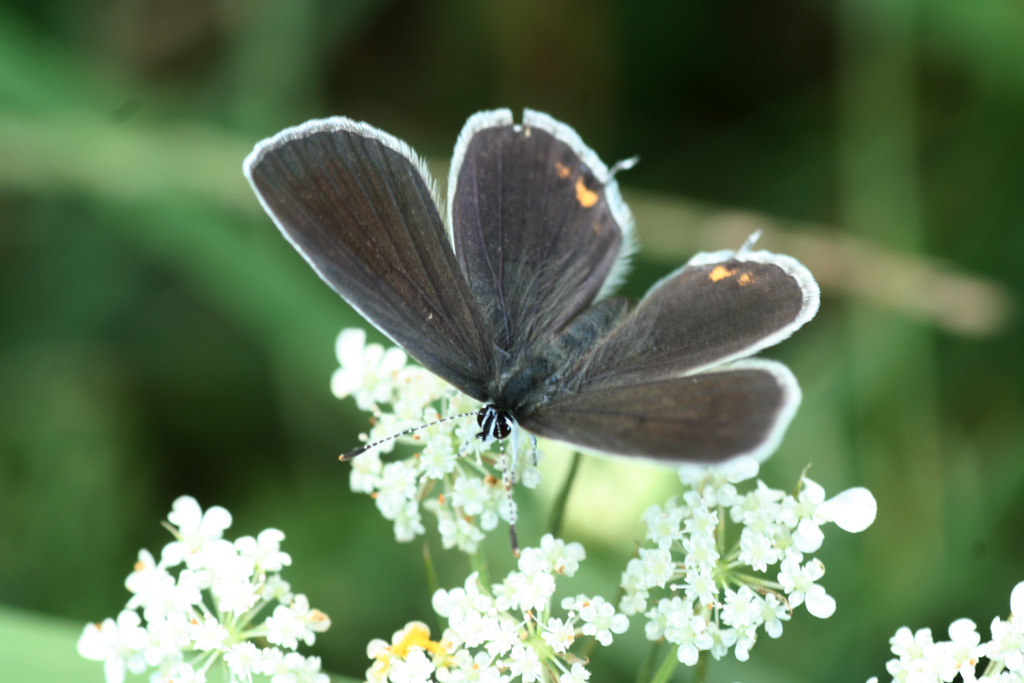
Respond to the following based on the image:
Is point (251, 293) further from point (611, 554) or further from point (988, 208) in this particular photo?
point (988, 208)

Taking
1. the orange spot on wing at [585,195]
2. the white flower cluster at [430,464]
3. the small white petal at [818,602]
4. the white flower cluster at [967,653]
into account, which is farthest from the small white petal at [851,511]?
the orange spot on wing at [585,195]

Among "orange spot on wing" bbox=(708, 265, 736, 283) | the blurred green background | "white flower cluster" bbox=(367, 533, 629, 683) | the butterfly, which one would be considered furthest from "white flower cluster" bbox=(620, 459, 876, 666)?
the blurred green background

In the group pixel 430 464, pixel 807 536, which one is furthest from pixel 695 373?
pixel 430 464

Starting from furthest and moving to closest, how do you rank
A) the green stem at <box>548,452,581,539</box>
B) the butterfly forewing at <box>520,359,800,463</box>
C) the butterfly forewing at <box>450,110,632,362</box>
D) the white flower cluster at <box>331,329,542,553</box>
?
the butterfly forewing at <box>450,110,632,362</box>, the white flower cluster at <box>331,329,542,553</box>, the green stem at <box>548,452,581,539</box>, the butterfly forewing at <box>520,359,800,463</box>

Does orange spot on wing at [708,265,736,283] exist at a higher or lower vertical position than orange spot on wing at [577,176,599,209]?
lower

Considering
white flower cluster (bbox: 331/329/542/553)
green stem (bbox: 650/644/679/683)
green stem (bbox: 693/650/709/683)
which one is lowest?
green stem (bbox: 693/650/709/683)

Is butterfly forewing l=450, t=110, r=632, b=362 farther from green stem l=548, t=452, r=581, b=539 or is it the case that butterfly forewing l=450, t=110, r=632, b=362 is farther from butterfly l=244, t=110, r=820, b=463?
green stem l=548, t=452, r=581, b=539

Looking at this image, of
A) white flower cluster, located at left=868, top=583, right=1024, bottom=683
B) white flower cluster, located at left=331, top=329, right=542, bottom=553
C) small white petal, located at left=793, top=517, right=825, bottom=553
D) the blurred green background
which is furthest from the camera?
the blurred green background

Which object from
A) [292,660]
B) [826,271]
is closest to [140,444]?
[292,660]
